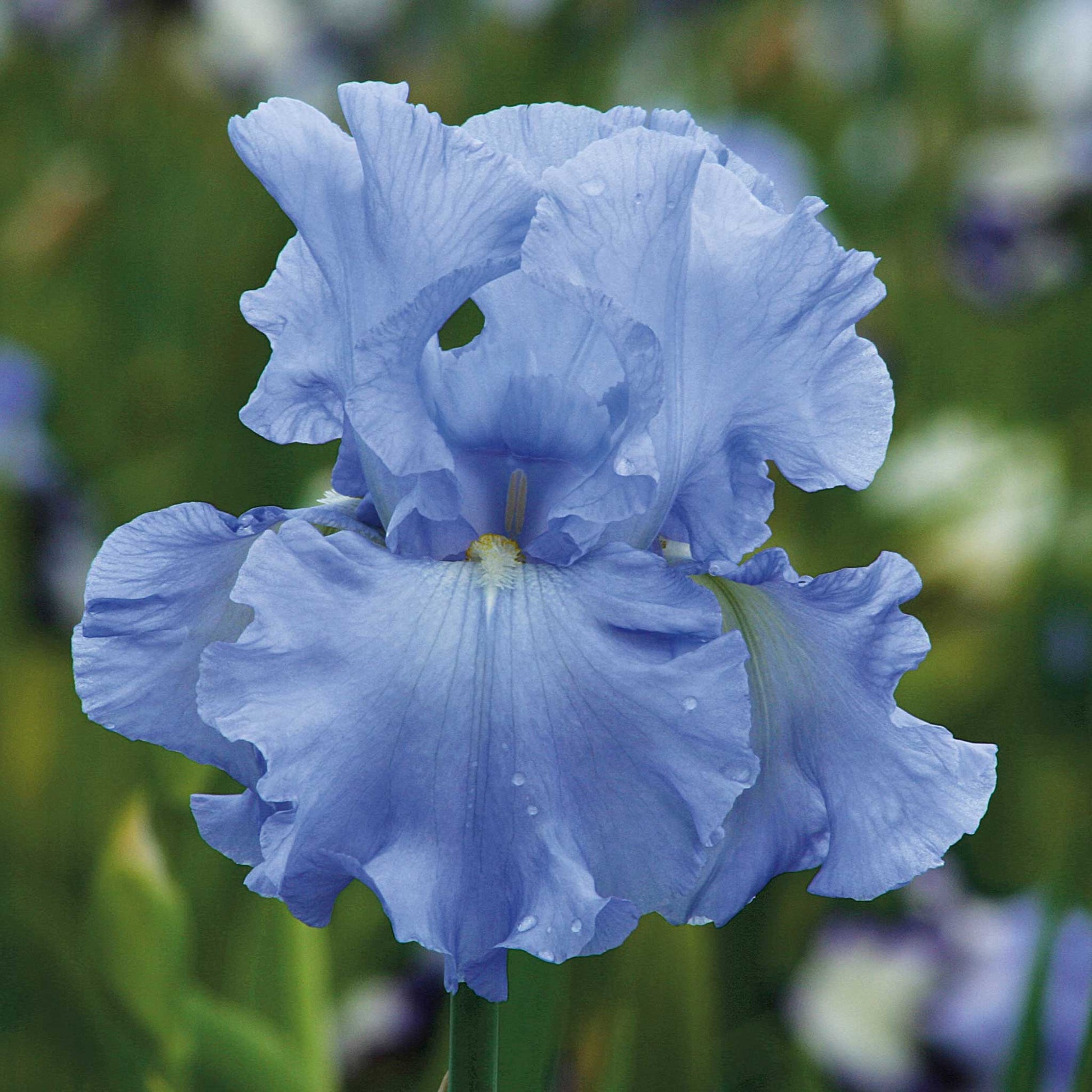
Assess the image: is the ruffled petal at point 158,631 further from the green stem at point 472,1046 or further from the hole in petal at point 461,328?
the hole in petal at point 461,328

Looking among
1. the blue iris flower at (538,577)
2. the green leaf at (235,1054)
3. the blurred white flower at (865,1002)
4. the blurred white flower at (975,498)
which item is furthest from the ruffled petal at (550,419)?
the blurred white flower at (975,498)

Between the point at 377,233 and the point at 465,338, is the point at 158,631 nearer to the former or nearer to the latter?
the point at 377,233

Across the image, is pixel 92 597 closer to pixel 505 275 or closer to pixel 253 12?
pixel 505 275

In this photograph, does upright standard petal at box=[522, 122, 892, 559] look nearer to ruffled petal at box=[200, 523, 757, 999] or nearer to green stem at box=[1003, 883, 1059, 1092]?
ruffled petal at box=[200, 523, 757, 999]

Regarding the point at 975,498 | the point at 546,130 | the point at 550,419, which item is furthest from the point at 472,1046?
the point at 975,498

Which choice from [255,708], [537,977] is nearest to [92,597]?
[255,708]

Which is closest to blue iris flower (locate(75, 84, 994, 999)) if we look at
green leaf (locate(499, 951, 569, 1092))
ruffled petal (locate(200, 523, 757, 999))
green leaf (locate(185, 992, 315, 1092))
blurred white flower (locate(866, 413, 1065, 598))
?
ruffled petal (locate(200, 523, 757, 999))
